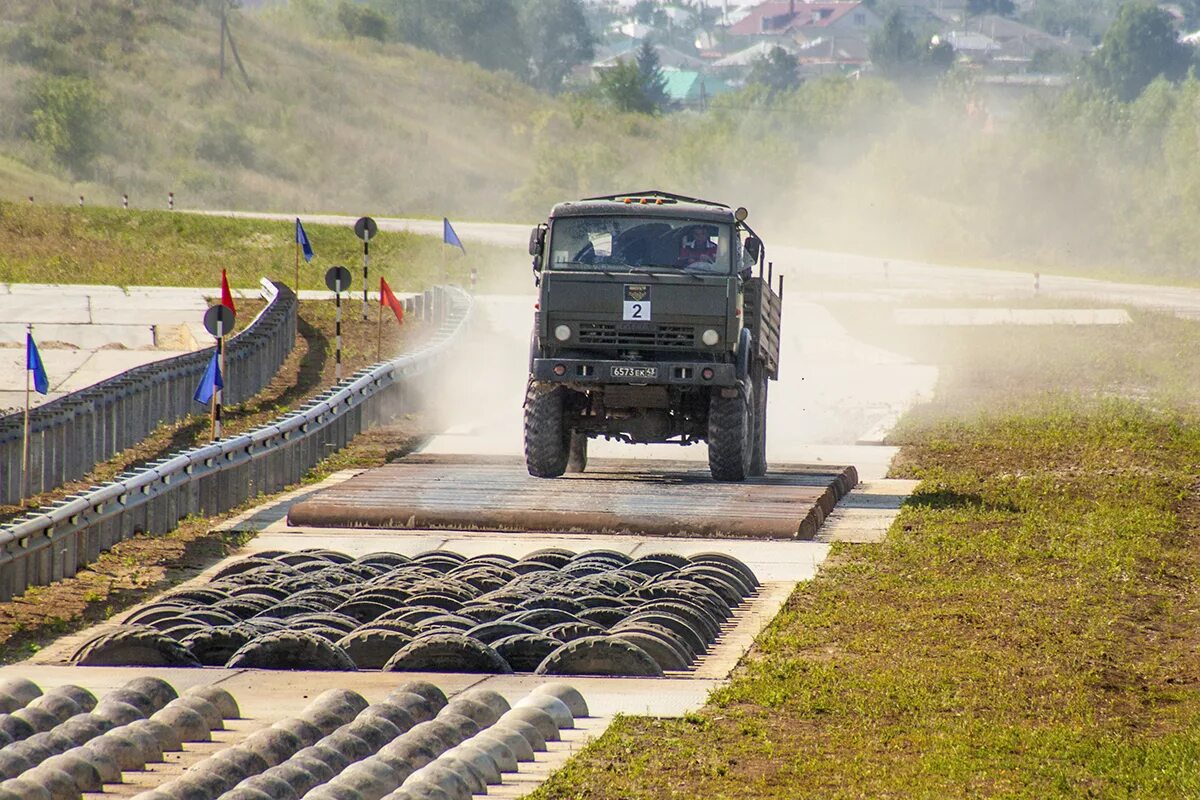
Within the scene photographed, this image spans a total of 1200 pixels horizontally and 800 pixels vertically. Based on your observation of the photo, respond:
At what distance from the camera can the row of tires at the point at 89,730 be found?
9.28 meters

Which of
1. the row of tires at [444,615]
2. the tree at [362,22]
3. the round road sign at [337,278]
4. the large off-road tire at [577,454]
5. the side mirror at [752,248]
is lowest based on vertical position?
the row of tires at [444,615]

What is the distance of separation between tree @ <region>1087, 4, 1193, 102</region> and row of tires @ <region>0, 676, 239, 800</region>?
193 metres

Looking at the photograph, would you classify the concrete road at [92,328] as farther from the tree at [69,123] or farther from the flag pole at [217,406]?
the tree at [69,123]

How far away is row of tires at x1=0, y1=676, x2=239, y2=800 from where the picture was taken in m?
9.28

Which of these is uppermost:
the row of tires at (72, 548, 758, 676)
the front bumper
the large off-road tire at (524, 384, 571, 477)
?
the front bumper

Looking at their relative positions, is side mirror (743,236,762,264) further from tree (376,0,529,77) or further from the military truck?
tree (376,0,529,77)

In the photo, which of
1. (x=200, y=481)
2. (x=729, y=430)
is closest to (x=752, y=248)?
(x=729, y=430)

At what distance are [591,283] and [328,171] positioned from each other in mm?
76157

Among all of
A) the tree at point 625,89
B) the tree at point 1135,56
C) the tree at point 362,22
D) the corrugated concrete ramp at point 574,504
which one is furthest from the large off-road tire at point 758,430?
the tree at point 1135,56

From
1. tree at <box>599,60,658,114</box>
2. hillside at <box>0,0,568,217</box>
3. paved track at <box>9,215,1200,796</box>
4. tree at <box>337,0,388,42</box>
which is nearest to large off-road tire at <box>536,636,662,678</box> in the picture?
paved track at <box>9,215,1200,796</box>

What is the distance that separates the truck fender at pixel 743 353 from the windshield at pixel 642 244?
846 millimetres

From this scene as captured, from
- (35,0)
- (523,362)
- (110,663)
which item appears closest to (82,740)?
(110,663)

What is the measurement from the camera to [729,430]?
2072cm

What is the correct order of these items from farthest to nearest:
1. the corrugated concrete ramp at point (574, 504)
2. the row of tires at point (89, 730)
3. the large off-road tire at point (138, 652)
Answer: the corrugated concrete ramp at point (574, 504) < the large off-road tire at point (138, 652) < the row of tires at point (89, 730)
